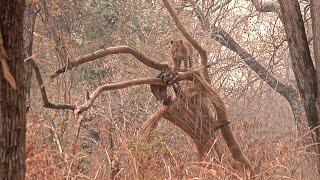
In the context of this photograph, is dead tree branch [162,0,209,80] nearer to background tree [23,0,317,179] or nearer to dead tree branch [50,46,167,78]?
dead tree branch [50,46,167,78]

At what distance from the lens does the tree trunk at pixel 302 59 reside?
12.8 ft

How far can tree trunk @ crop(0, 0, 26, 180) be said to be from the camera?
63.6 inches

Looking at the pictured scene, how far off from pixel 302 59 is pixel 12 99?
8.74ft

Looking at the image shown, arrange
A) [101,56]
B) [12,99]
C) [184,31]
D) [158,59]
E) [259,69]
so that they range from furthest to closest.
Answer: [158,59] → [259,69] → [184,31] → [101,56] → [12,99]

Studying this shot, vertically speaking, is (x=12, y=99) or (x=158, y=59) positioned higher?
(x=158, y=59)

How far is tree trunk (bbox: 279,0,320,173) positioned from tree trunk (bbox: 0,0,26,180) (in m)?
2.61

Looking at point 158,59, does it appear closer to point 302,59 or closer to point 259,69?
point 259,69

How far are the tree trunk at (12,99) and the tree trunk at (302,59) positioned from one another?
8.58 ft

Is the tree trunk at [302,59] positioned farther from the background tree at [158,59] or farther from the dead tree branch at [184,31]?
the background tree at [158,59]

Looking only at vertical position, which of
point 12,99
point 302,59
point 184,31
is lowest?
point 12,99

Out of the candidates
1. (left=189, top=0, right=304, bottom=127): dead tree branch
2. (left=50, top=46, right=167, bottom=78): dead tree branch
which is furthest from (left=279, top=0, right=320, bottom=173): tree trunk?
(left=189, top=0, right=304, bottom=127): dead tree branch

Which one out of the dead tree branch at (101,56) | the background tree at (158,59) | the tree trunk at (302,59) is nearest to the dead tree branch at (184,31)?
the dead tree branch at (101,56)

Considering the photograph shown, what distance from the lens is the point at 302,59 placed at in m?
3.92

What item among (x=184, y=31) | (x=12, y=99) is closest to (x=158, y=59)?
(x=184, y=31)
